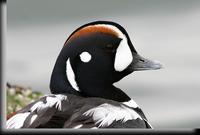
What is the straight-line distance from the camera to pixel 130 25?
278 cm

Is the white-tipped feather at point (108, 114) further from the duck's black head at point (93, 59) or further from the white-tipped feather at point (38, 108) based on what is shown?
the duck's black head at point (93, 59)

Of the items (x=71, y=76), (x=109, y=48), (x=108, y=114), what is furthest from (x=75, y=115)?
(x=109, y=48)

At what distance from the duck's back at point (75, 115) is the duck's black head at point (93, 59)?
160mm

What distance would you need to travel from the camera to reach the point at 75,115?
7.80ft

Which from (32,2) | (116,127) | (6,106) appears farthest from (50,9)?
(116,127)

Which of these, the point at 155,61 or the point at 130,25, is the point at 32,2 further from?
the point at 155,61

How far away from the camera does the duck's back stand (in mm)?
2363

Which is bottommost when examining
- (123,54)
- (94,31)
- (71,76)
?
(71,76)

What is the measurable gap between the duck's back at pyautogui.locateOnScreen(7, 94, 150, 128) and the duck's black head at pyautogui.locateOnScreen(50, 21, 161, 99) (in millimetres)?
160

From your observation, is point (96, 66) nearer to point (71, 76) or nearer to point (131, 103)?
point (71, 76)

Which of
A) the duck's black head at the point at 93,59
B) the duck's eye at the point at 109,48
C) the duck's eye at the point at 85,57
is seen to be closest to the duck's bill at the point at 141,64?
the duck's black head at the point at 93,59

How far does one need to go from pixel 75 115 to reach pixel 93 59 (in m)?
0.44

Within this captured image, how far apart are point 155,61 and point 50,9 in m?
0.58

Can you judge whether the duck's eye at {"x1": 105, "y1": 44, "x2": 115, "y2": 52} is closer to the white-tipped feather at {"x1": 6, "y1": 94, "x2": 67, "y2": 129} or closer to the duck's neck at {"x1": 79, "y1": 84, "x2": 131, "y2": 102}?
the duck's neck at {"x1": 79, "y1": 84, "x2": 131, "y2": 102}
